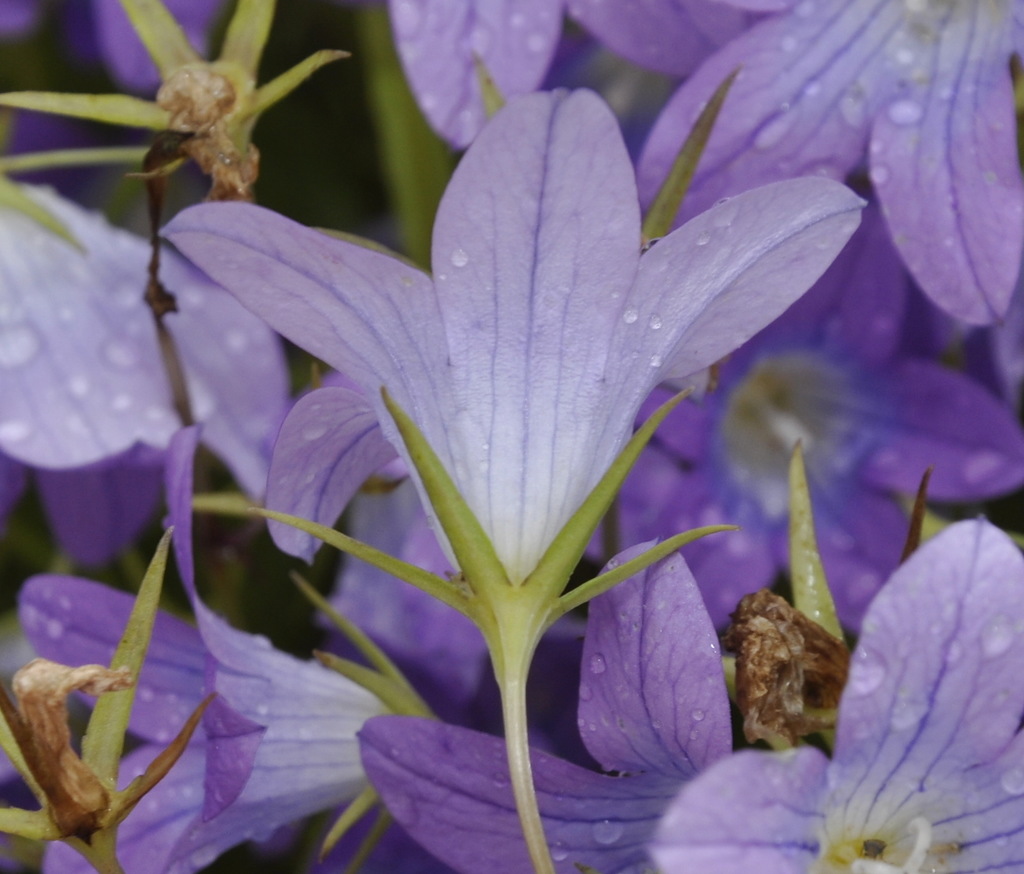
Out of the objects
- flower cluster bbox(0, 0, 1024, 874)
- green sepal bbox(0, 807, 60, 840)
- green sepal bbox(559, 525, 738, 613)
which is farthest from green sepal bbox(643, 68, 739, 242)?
green sepal bbox(0, 807, 60, 840)

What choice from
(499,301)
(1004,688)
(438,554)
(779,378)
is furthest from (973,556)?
(779,378)

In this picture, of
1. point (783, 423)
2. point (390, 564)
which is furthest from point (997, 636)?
point (783, 423)

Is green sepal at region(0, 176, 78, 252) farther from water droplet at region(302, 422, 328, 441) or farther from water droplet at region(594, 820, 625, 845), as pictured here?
water droplet at region(594, 820, 625, 845)

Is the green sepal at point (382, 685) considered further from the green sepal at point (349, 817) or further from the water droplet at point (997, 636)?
the water droplet at point (997, 636)

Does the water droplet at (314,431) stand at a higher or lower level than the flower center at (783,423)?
higher

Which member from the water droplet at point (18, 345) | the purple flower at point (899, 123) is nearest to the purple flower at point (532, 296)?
the purple flower at point (899, 123)

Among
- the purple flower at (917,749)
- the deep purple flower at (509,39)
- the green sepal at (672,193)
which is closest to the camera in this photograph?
the purple flower at (917,749)

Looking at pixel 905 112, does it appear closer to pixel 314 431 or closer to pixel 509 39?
pixel 509 39
